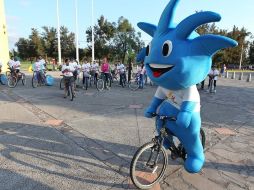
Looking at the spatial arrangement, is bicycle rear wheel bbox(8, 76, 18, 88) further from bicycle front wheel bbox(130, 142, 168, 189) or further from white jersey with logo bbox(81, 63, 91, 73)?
bicycle front wheel bbox(130, 142, 168, 189)

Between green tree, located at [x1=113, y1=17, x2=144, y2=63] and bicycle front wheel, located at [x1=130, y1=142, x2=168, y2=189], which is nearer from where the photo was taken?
bicycle front wheel, located at [x1=130, y1=142, x2=168, y2=189]

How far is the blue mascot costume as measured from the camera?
10.1 feet

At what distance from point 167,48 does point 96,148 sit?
103 inches

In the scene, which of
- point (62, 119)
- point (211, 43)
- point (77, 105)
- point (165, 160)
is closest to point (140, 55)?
point (211, 43)

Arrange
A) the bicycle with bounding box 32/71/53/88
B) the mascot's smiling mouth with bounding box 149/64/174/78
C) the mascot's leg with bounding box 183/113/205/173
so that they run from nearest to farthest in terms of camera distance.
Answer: the mascot's smiling mouth with bounding box 149/64/174/78 → the mascot's leg with bounding box 183/113/205/173 → the bicycle with bounding box 32/71/53/88

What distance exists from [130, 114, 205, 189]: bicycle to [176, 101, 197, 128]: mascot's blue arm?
0.29m

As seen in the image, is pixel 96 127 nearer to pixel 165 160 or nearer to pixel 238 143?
pixel 165 160

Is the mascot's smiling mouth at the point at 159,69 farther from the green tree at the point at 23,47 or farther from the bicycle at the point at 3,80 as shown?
the green tree at the point at 23,47

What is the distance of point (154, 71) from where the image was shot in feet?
11.6

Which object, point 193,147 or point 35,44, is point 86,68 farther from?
point 35,44

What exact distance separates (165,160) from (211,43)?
5.96 ft

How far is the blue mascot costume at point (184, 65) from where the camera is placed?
3082 mm

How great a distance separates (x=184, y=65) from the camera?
10.4ft

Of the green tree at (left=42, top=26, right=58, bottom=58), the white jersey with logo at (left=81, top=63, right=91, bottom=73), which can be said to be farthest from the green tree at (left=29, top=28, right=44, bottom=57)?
the white jersey with logo at (left=81, top=63, right=91, bottom=73)
